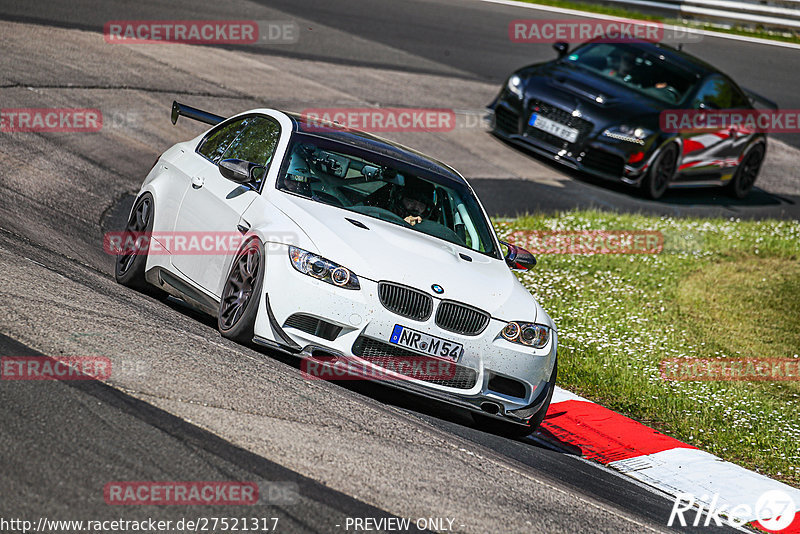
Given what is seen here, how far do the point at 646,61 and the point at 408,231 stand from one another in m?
10.6

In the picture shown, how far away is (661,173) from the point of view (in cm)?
1564

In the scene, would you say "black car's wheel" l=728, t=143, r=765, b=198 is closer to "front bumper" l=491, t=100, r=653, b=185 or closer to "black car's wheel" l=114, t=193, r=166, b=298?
"front bumper" l=491, t=100, r=653, b=185

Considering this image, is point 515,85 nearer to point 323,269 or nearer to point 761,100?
point 761,100

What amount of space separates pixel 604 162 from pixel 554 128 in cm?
88

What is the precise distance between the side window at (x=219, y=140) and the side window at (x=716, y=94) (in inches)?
379

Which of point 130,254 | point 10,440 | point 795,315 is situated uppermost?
point 10,440

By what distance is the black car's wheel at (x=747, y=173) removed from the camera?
1725cm

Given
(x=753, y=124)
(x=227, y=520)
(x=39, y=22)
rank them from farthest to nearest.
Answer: (x=753, y=124), (x=39, y=22), (x=227, y=520)

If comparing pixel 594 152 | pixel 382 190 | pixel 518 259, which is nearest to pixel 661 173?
pixel 594 152

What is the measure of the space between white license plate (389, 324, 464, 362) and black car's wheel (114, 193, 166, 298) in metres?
2.46

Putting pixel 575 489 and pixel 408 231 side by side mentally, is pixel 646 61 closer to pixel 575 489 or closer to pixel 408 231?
pixel 408 231

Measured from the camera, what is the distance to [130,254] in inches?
313

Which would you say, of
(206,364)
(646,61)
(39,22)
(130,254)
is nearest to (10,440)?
(206,364)

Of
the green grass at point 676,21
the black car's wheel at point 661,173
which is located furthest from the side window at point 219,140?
the green grass at point 676,21
